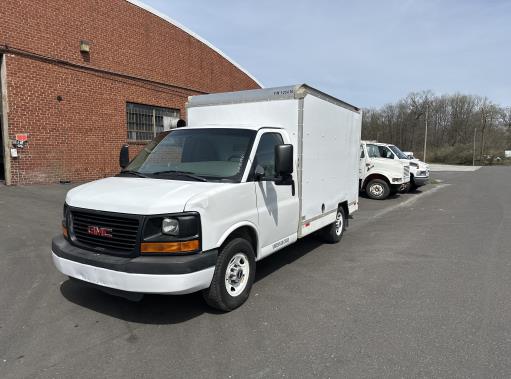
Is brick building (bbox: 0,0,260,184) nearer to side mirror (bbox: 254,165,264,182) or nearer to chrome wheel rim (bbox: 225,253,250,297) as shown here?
side mirror (bbox: 254,165,264,182)

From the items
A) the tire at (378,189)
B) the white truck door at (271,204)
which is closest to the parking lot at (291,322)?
the white truck door at (271,204)

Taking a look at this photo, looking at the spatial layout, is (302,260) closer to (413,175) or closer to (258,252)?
(258,252)

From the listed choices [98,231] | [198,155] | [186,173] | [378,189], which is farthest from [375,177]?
[98,231]

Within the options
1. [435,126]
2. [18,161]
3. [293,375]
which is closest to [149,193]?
[293,375]

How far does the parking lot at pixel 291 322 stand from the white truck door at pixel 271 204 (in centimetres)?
62

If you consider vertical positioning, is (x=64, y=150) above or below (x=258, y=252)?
above

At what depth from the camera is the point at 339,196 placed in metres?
7.02

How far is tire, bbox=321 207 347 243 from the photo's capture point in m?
7.08

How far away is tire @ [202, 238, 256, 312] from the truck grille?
2.97 ft

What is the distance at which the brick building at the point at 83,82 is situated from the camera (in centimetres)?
1074

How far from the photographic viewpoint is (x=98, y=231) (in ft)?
12.2

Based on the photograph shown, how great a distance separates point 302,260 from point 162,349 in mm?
3198

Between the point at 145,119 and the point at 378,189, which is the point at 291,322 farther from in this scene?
the point at 145,119

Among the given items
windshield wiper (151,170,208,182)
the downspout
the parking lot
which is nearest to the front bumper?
the parking lot
